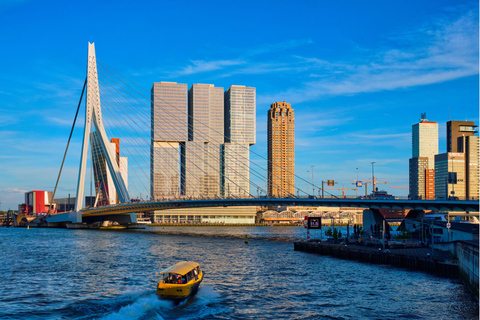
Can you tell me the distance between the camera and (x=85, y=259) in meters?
57.6

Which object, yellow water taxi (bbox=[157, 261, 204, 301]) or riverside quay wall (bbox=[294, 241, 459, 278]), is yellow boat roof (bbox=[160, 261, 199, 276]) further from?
riverside quay wall (bbox=[294, 241, 459, 278])

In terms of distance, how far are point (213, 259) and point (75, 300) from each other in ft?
81.8

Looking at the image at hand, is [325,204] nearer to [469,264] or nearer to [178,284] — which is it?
[469,264]

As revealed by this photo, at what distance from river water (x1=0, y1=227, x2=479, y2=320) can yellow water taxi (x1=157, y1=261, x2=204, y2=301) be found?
0.67m

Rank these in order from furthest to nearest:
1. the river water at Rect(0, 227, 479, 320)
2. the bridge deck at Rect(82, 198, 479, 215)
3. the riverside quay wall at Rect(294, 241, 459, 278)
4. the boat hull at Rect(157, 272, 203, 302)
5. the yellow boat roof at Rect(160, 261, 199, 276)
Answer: the bridge deck at Rect(82, 198, 479, 215)
the riverside quay wall at Rect(294, 241, 459, 278)
the yellow boat roof at Rect(160, 261, 199, 276)
the boat hull at Rect(157, 272, 203, 302)
the river water at Rect(0, 227, 479, 320)

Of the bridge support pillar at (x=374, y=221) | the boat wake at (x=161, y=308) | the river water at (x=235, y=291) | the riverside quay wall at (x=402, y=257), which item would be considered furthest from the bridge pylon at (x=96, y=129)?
the boat wake at (x=161, y=308)

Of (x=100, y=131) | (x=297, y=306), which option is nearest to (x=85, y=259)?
(x=297, y=306)

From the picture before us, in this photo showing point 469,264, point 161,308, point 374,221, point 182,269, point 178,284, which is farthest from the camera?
point 374,221

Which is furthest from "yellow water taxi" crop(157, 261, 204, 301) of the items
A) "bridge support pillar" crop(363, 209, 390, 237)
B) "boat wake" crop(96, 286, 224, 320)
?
"bridge support pillar" crop(363, 209, 390, 237)

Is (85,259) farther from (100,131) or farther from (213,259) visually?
(100,131)

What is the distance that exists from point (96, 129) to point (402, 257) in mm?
81369

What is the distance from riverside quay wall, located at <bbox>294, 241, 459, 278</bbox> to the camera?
45.3 meters

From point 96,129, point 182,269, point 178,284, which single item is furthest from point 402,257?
point 96,129

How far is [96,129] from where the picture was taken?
111 m
